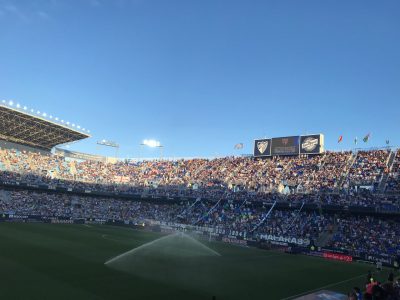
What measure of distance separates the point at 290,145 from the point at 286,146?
0.88 m

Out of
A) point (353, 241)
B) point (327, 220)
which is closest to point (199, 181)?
point (327, 220)

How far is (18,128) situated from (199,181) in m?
40.9

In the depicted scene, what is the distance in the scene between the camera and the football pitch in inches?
848

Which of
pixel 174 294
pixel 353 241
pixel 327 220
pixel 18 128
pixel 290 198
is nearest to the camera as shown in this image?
pixel 174 294

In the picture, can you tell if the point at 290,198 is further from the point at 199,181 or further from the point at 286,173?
the point at 199,181

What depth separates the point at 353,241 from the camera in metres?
48.9

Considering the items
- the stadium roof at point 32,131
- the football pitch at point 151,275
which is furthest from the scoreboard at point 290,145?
the stadium roof at point 32,131

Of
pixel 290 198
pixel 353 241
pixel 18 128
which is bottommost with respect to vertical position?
pixel 353 241

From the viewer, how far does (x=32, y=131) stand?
261ft

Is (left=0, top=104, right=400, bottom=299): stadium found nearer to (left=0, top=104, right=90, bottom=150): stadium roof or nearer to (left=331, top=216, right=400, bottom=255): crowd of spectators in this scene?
(left=331, top=216, right=400, bottom=255): crowd of spectators

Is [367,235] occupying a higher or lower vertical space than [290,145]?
lower

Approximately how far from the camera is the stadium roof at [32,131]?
71188mm

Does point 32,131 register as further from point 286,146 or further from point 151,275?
point 151,275

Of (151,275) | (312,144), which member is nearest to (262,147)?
(312,144)
